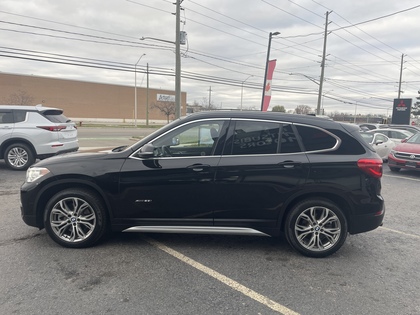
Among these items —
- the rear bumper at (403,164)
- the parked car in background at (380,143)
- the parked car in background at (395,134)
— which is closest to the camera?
the rear bumper at (403,164)

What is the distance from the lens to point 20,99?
53.6m

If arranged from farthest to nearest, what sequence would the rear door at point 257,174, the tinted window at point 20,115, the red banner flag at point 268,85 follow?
the red banner flag at point 268,85, the tinted window at point 20,115, the rear door at point 257,174

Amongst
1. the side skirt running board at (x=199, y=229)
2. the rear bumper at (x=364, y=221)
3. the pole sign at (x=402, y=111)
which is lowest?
the side skirt running board at (x=199, y=229)

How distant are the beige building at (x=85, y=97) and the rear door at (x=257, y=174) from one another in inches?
2355

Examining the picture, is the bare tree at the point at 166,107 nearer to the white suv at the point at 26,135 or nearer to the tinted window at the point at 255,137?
the white suv at the point at 26,135

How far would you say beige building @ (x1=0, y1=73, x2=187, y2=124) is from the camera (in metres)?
57.4

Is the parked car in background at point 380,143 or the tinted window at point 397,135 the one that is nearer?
the parked car in background at point 380,143

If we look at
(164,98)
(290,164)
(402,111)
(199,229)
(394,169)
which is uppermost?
(164,98)

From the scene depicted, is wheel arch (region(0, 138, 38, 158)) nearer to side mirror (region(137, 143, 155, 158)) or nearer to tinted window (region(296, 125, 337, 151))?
side mirror (region(137, 143, 155, 158))

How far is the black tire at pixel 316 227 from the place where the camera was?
149 inches

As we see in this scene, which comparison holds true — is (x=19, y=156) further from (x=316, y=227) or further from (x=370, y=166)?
(x=370, y=166)

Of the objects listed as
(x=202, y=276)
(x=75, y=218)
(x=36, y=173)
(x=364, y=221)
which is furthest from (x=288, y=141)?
(x=36, y=173)

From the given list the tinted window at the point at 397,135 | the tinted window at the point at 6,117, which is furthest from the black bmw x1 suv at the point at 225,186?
the tinted window at the point at 397,135

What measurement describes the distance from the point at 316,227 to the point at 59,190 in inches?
129
